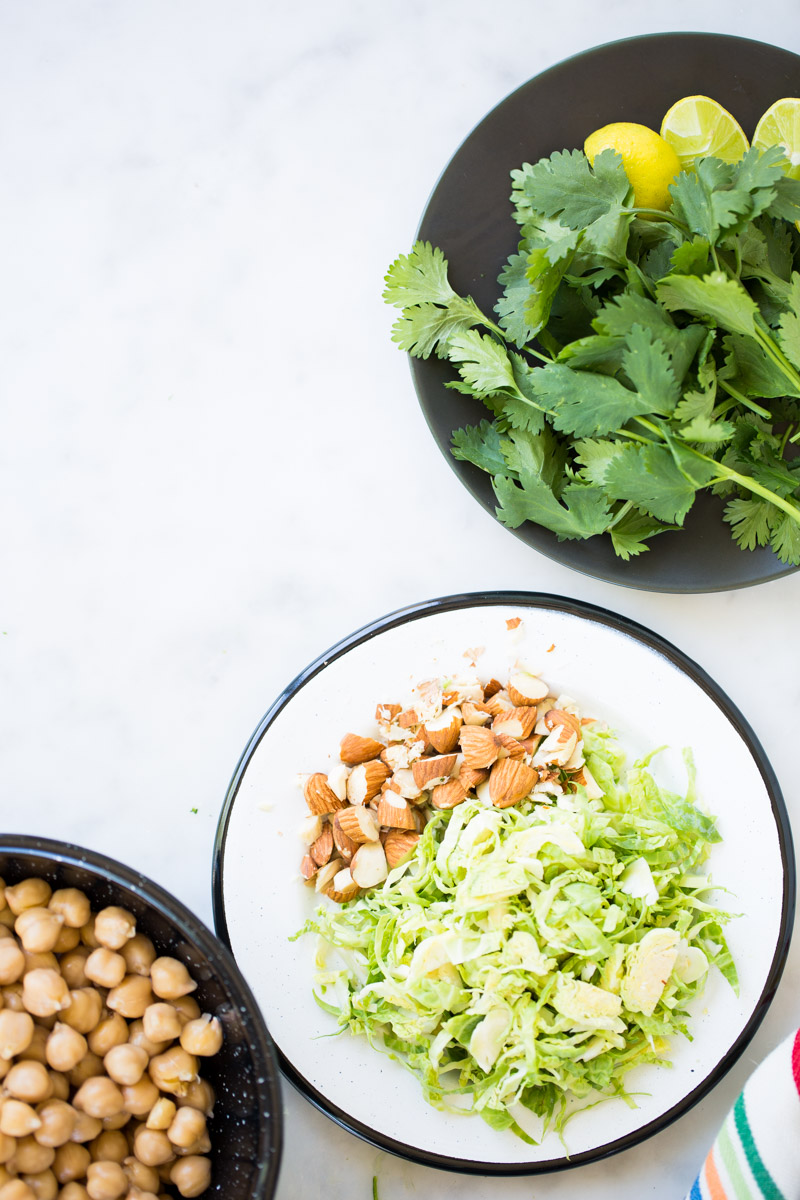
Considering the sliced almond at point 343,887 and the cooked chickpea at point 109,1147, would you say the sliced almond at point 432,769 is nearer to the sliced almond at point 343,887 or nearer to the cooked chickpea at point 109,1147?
the sliced almond at point 343,887

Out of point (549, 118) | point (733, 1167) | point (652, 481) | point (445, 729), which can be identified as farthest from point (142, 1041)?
point (549, 118)

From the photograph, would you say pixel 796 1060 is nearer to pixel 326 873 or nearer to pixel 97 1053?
pixel 326 873

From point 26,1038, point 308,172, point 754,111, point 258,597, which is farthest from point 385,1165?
point 754,111

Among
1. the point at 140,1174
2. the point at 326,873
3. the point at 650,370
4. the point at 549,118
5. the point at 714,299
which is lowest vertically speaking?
the point at 140,1174

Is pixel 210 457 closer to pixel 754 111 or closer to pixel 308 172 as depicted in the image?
pixel 308 172

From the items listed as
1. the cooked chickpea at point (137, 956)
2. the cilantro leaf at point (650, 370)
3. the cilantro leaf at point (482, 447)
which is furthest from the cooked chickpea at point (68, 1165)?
the cilantro leaf at point (650, 370)

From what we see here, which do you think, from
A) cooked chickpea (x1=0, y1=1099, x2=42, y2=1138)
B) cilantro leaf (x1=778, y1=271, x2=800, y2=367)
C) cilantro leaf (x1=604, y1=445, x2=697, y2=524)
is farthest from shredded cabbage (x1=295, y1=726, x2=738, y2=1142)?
cilantro leaf (x1=778, y1=271, x2=800, y2=367)
